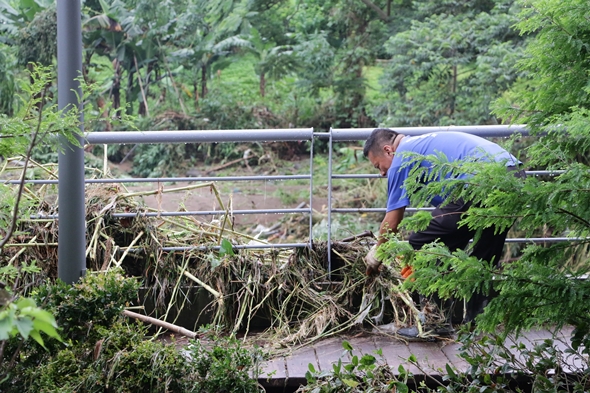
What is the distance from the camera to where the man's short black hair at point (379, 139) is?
397 cm

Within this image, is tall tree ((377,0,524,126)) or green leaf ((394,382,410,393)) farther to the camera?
tall tree ((377,0,524,126))

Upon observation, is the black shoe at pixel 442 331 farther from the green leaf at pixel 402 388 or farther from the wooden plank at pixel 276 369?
the green leaf at pixel 402 388

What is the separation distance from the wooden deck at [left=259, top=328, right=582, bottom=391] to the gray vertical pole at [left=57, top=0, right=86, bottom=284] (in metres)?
1.09

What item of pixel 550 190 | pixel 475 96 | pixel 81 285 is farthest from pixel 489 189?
pixel 475 96

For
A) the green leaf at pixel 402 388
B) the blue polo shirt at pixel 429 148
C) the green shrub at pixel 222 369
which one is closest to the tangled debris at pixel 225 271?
the blue polo shirt at pixel 429 148

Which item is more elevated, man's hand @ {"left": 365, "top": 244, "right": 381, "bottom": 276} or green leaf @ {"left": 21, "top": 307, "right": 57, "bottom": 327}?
green leaf @ {"left": 21, "top": 307, "right": 57, "bottom": 327}

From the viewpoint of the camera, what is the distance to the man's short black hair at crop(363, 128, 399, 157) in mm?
3971

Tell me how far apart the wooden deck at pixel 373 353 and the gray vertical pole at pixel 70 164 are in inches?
42.9

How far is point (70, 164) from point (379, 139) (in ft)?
5.60

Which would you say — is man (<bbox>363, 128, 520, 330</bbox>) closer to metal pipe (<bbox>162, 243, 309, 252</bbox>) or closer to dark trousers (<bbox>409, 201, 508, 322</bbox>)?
dark trousers (<bbox>409, 201, 508, 322</bbox>)

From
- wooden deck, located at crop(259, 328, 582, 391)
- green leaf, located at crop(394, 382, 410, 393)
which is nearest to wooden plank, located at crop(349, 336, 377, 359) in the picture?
wooden deck, located at crop(259, 328, 582, 391)

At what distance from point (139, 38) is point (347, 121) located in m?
4.63

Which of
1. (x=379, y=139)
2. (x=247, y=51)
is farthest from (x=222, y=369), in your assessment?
(x=247, y=51)

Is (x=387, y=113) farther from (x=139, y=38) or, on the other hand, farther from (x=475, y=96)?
(x=139, y=38)
